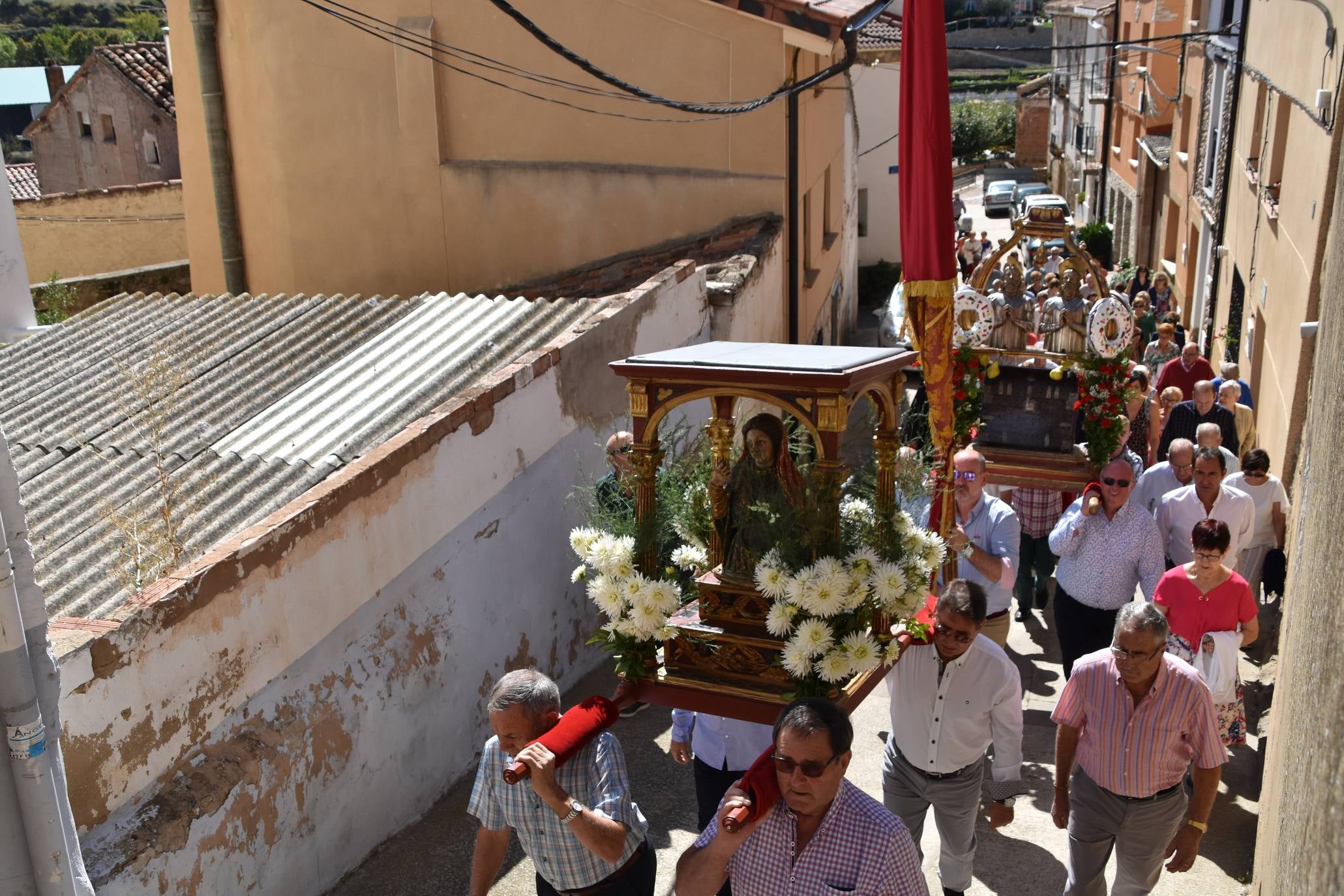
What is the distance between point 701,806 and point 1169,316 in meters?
12.7

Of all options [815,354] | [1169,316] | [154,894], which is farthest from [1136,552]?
[1169,316]

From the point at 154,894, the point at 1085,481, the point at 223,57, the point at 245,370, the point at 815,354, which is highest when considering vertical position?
the point at 223,57

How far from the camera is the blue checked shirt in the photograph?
3670mm

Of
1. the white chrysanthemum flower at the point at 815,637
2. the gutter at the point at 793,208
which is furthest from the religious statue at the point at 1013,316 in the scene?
the white chrysanthemum flower at the point at 815,637

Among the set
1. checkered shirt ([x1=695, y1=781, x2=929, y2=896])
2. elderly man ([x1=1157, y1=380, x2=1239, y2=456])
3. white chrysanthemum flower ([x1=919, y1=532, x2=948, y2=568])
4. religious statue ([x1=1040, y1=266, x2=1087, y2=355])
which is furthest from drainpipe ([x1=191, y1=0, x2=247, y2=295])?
checkered shirt ([x1=695, y1=781, x2=929, y2=896])

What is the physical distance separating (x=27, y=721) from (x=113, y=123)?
964 inches

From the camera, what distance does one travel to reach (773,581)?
4.02 meters

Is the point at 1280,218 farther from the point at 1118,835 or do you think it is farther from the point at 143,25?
the point at 143,25

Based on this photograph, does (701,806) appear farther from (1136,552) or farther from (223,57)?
(223,57)

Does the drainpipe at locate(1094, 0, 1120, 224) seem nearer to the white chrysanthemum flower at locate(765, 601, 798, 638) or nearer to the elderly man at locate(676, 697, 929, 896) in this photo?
the white chrysanthemum flower at locate(765, 601, 798, 638)

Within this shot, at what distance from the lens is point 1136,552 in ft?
18.5

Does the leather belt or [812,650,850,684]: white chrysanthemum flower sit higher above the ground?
[812,650,850,684]: white chrysanthemum flower

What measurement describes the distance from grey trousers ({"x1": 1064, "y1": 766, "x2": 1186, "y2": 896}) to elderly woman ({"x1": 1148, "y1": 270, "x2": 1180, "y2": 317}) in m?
12.1

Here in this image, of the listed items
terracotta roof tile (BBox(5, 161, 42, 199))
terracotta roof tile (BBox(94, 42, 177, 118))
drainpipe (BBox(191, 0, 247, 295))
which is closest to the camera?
drainpipe (BBox(191, 0, 247, 295))
